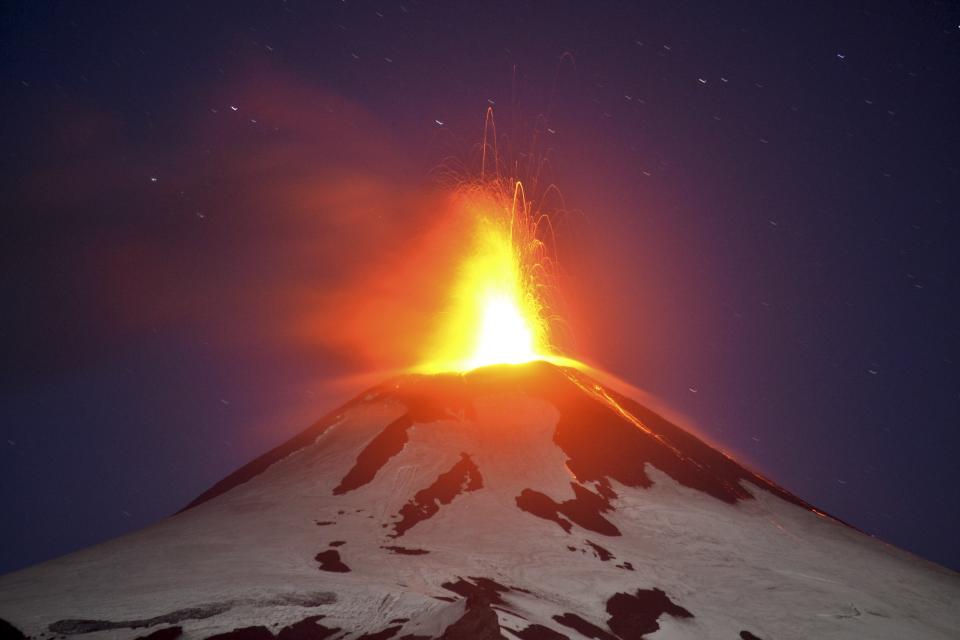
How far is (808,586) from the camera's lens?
56688mm

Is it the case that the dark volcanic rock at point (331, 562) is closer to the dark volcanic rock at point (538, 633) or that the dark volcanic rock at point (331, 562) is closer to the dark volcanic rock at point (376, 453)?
the dark volcanic rock at point (538, 633)

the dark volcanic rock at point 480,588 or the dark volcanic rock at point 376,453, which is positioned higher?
the dark volcanic rock at point 376,453

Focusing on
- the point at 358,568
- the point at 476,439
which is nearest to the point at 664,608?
the point at 358,568

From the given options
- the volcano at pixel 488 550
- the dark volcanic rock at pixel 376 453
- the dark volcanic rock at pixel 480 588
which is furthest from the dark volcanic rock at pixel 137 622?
the dark volcanic rock at pixel 376 453

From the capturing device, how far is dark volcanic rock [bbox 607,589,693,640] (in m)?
43.5

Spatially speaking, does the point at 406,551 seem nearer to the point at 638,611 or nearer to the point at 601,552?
the point at 601,552

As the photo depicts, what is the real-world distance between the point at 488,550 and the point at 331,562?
1078 cm

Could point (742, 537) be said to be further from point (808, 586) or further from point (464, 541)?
point (464, 541)

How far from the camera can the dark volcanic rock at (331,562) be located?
1895 inches

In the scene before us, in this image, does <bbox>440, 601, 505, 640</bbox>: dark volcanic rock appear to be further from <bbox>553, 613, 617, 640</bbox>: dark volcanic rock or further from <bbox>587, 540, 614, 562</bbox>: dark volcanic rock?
<bbox>587, 540, 614, 562</bbox>: dark volcanic rock

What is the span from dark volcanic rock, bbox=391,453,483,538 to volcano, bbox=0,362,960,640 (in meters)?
0.23

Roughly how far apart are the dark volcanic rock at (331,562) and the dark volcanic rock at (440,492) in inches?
231

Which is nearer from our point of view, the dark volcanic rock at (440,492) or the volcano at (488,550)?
the volcano at (488,550)

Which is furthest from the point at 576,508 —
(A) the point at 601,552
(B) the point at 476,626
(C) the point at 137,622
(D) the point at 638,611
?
(C) the point at 137,622
